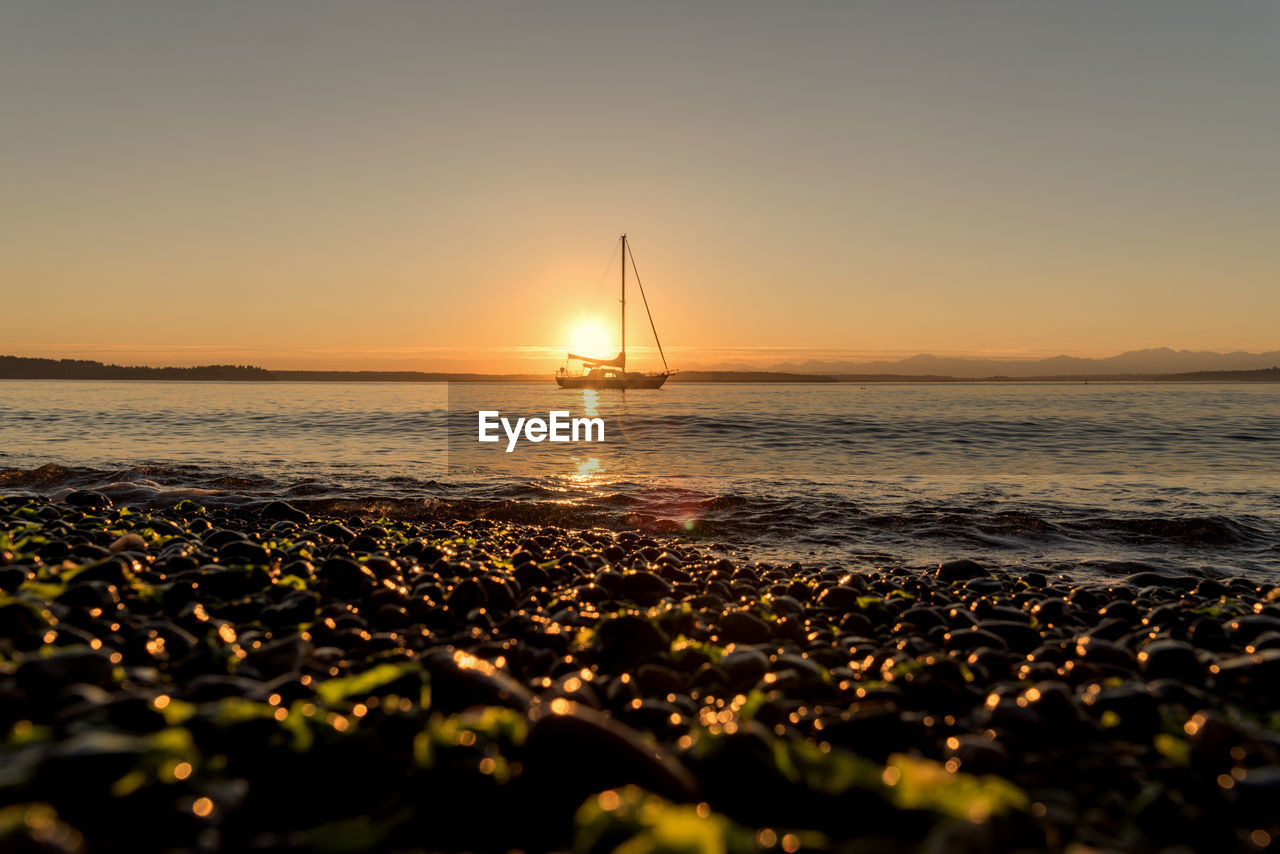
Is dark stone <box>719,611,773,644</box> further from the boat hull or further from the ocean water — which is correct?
the boat hull

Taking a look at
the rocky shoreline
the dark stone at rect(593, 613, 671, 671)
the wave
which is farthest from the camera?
the wave

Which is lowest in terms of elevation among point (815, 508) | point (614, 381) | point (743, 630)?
point (815, 508)

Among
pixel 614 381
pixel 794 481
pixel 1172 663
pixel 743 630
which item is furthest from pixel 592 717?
pixel 614 381

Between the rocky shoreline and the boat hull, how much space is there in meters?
81.6

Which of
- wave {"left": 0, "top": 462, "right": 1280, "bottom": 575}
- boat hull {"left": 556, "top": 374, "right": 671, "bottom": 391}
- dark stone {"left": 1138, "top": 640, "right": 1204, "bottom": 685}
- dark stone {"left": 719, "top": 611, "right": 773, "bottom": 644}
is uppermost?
boat hull {"left": 556, "top": 374, "right": 671, "bottom": 391}

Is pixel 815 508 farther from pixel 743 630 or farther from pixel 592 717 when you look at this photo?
pixel 592 717

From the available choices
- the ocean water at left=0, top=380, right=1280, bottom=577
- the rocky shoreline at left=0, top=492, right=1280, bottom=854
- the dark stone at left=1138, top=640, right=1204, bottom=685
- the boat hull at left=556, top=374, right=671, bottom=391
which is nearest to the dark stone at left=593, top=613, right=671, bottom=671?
the rocky shoreline at left=0, top=492, right=1280, bottom=854

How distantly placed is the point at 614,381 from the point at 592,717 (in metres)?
86.2

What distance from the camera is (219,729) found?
2.34 m

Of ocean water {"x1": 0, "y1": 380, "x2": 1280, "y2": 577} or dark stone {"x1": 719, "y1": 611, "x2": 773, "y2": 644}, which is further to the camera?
ocean water {"x1": 0, "y1": 380, "x2": 1280, "y2": 577}

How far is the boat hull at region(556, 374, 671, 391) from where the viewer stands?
88.7m

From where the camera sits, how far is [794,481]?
15062 mm

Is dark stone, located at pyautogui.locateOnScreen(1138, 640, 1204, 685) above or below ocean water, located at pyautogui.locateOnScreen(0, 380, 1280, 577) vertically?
above

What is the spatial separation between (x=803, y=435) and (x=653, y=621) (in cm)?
2325
